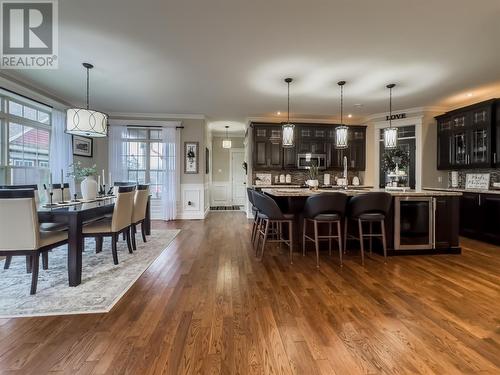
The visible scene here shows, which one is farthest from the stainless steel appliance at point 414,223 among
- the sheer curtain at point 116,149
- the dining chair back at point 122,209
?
the sheer curtain at point 116,149

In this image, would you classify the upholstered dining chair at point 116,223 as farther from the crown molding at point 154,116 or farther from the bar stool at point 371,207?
the crown molding at point 154,116

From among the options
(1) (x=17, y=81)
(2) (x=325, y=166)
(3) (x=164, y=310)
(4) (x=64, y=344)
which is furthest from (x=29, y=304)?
(2) (x=325, y=166)

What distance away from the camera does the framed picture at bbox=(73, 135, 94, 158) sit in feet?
18.9

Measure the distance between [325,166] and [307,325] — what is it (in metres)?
5.43

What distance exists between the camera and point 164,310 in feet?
6.94

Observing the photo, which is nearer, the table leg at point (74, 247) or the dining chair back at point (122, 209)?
the table leg at point (74, 247)

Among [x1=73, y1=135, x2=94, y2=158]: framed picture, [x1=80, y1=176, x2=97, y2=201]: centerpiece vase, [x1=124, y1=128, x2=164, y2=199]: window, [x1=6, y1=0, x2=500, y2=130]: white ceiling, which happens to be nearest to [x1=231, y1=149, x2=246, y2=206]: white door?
[x1=124, y1=128, x2=164, y2=199]: window

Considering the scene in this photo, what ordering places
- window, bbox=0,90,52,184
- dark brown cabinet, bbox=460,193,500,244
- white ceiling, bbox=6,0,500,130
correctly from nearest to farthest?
white ceiling, bbox=6,0,500,130 < window, bbox=0,90,52,184 < dark brown cabinet, bbox=460,193,500,244

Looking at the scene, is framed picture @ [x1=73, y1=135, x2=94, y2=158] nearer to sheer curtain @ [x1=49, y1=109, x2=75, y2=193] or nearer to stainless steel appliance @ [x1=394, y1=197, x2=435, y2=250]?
sheer curtain @ [x1=49, y1=109, x2=75, y2=193]

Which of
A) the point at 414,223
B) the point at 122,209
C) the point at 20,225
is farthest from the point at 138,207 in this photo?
the point at 414,223

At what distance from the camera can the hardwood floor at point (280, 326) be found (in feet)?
4.92

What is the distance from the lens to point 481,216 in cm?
452

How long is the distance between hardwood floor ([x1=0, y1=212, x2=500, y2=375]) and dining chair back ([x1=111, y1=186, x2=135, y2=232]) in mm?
703

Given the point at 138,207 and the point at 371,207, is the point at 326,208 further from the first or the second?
the point at 138,207
